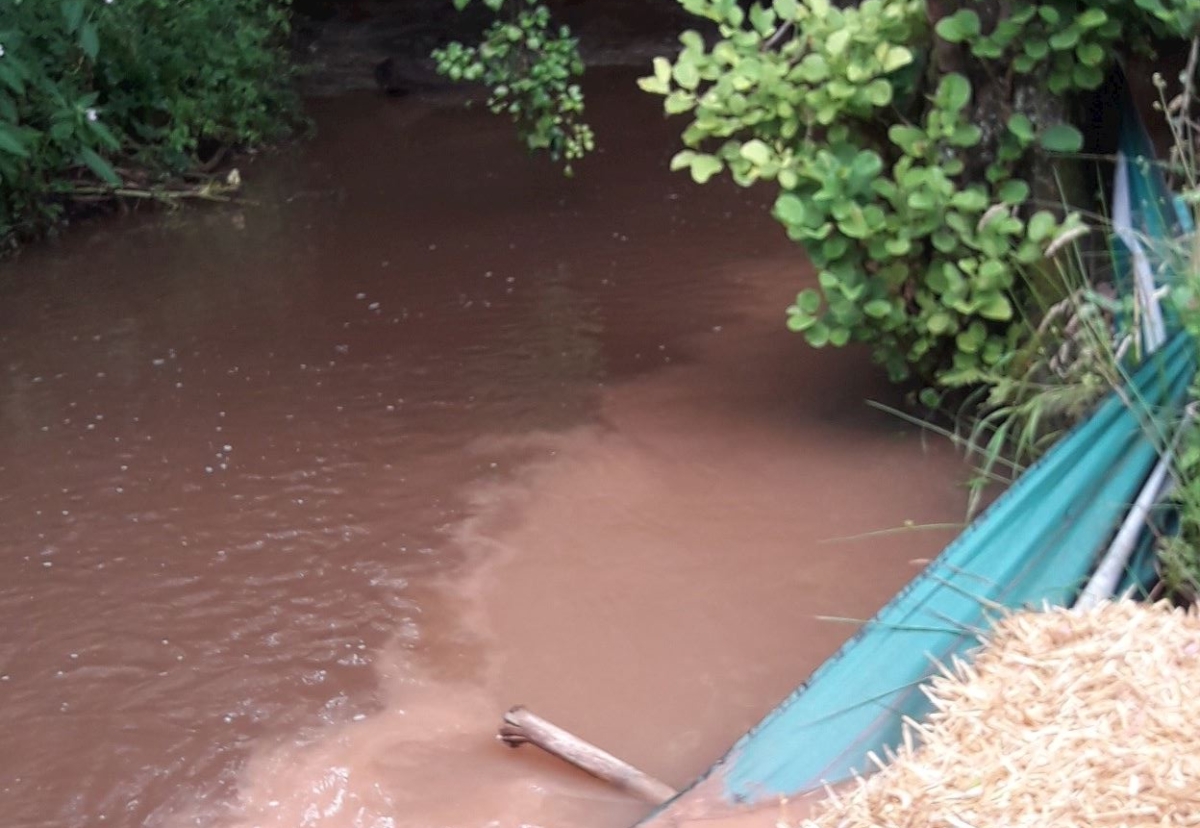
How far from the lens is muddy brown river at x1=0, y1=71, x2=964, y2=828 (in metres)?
3.18

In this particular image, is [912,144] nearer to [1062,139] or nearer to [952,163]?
[952,163]

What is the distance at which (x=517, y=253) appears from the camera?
6.62m

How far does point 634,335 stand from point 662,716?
98.7 inches

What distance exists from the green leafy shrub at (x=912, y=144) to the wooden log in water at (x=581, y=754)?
165 centimetres

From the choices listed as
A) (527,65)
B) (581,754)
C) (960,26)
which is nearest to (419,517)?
(581,754)

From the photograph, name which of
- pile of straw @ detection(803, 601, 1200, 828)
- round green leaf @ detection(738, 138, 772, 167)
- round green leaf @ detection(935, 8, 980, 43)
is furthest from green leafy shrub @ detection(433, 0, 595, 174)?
pile of straw @ detection(803, 601, 1200, 828)

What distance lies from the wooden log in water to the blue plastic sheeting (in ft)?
0.88

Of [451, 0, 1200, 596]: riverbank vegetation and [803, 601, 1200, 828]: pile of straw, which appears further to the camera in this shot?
[451, 0, 1200, 596]: riverbank vegetation

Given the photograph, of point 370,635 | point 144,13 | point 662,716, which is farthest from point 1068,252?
point 144,13

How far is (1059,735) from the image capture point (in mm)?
2377

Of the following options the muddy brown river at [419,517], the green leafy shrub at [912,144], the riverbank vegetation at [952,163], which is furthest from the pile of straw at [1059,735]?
the green leafy shrub at [912,144]

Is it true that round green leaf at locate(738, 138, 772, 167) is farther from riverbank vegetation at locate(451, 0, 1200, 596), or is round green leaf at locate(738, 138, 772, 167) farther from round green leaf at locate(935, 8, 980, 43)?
round green leaf at locate(935, 8, 980, 43)

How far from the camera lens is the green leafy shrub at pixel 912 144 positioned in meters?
3.87

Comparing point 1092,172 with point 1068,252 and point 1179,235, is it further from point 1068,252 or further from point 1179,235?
A: point 1179,235
